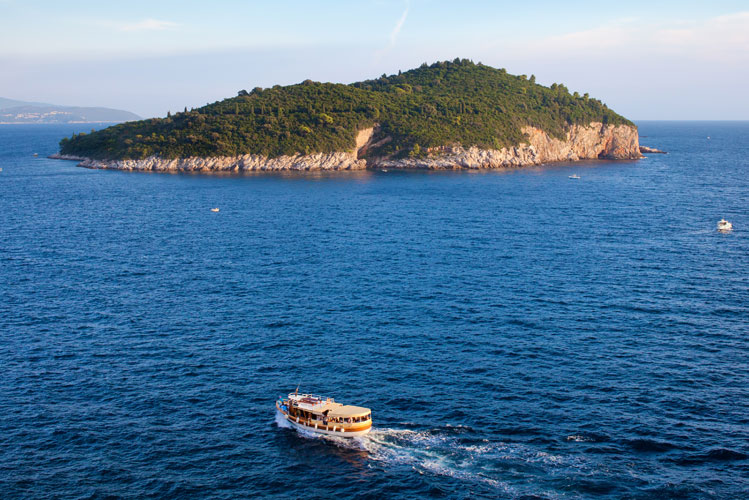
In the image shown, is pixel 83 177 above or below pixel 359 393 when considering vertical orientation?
above

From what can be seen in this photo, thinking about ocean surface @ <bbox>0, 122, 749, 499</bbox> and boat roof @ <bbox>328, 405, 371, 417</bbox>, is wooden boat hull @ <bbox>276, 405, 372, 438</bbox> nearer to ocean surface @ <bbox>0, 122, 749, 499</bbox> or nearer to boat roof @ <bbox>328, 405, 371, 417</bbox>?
ocean surface @ <bbox>0, 122, 749, 499</bbox>

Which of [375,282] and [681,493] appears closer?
[681,493]

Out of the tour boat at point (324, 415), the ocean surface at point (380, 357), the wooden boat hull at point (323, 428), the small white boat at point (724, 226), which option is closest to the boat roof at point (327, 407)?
the tour boat at point (324, 415)

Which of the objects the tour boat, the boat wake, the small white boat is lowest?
the boat wake

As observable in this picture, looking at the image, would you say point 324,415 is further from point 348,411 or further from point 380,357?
point 380,357

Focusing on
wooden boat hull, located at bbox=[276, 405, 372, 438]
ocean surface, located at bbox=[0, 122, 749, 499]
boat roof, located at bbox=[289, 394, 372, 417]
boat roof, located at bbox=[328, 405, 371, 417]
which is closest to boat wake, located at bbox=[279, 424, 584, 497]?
ocean surface, located at bbox=[0, 122, 749, 499]


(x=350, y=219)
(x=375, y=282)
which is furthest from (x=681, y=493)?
(x=350, y=219)

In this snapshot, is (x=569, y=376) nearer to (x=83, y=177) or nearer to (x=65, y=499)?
(x=65, y=499)

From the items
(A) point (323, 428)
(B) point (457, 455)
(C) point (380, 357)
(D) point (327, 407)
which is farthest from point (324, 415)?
(C) point (380, 357)
